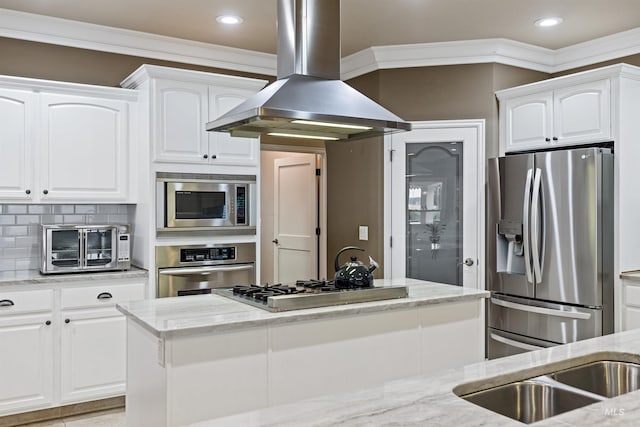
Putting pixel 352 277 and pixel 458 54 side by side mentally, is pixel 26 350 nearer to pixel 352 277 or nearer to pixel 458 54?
pixel 352 277

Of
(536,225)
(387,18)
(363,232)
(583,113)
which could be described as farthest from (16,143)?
(583,113)

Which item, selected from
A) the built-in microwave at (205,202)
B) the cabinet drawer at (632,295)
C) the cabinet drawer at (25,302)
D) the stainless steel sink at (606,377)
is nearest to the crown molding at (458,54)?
the built-in microwave at (205,202)

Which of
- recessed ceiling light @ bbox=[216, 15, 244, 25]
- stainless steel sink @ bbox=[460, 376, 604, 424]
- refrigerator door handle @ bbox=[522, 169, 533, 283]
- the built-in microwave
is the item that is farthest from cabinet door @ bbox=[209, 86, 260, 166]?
stainless steel sink @ bbox=[460, 376, 604, 424]

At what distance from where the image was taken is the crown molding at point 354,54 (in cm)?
400

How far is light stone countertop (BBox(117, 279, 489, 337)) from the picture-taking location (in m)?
2.34

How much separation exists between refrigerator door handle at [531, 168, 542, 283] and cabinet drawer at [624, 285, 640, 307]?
546 mm

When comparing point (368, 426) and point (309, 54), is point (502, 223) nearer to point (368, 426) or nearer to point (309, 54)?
point (309, 54)

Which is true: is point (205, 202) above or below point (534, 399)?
above

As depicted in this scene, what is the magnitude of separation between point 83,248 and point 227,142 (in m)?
1.23

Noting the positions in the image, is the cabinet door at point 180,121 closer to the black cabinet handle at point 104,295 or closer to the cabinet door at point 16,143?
the cabinet door at point 16,143

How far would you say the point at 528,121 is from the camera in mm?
4387

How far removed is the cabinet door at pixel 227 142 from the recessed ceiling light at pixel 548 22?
6.91 ft

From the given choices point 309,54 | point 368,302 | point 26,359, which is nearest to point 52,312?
point 26,359

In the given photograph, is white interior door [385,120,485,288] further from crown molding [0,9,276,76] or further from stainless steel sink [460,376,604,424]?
stainless steel sink [460,376,604,424]
